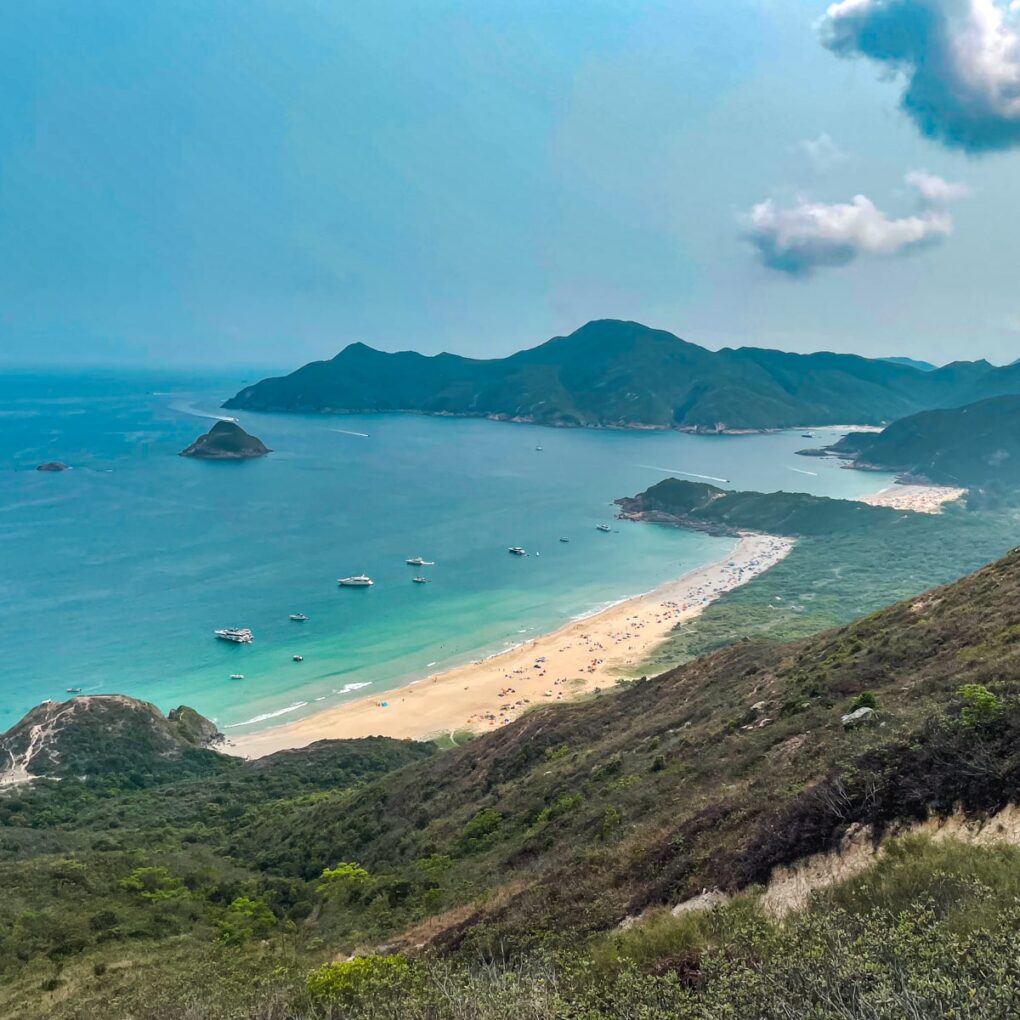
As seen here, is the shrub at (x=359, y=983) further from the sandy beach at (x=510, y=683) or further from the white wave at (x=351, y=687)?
the white wave at (x=351, y=687)

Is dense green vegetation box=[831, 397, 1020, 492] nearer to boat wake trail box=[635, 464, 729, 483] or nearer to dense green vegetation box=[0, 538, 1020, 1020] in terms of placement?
boat wake trail box=[635, 464, 729, 483]

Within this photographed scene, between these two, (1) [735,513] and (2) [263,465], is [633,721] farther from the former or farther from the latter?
(2) [263,465]

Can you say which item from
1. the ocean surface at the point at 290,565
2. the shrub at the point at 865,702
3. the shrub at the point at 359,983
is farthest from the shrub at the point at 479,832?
the ocean surface at the point at 290,565

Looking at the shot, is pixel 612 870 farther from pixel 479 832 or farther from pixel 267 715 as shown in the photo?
pixel 267 715

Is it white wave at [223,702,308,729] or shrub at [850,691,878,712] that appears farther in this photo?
white wave at [223,702,308,729]

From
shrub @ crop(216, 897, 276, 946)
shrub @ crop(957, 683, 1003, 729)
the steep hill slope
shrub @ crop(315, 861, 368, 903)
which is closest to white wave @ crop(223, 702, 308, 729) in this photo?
the steep hill slope

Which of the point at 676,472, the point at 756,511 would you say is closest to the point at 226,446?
the point at 676,472
